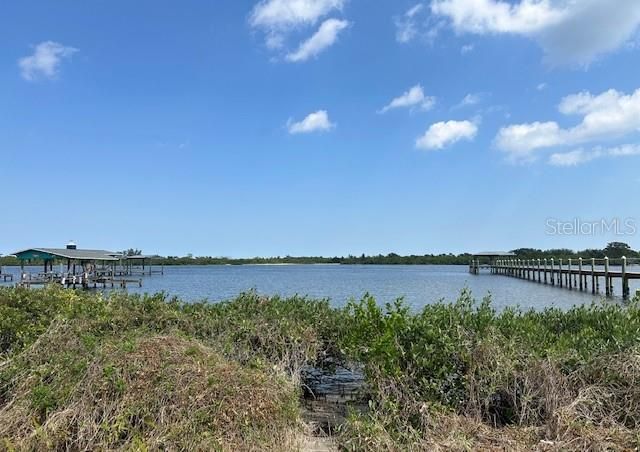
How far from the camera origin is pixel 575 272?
120ft

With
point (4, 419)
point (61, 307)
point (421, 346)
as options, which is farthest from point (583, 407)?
point (61, 307)

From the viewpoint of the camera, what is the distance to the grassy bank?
13.9 ft

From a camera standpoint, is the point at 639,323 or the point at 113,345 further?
the point at 639,323

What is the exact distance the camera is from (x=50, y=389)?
443 cm

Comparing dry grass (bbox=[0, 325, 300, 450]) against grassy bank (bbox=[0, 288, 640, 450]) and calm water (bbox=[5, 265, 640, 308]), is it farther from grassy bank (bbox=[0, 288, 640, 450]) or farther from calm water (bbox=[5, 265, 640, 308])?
calm water (bbox=[5, 265, 640, 308])

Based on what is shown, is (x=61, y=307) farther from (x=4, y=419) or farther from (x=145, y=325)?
(x=4, y=419)

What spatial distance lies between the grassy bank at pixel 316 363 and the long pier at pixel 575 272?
944 inches

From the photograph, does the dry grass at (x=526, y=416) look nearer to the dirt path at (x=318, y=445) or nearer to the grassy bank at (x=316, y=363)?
the grassy bank at (x=316, y=363)

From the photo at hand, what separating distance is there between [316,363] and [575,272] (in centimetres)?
3530

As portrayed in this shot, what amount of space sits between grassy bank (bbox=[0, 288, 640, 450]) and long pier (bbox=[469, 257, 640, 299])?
2398 cm

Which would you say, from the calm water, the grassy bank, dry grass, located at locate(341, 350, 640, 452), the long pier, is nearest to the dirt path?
the grassy bank

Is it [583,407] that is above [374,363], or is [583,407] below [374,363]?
below

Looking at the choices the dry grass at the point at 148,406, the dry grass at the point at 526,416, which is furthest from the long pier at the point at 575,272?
the dry grass at the point at 148,406

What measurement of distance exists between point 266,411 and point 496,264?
2827 inches
